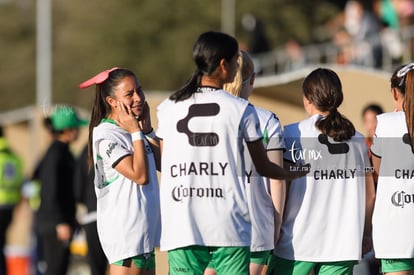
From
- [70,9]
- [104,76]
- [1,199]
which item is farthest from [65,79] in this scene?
[104,76]

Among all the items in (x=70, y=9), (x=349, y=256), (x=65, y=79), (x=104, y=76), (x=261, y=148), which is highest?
(x=70, y=9)

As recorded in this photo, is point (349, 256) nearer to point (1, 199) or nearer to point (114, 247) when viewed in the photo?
point (114, 247)

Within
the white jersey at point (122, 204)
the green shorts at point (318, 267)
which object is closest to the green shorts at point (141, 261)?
the white jersey at point (122, 204)

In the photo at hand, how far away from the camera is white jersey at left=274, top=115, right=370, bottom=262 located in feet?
23.2

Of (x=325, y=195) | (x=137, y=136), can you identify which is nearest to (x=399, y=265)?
(x=325, y=195)

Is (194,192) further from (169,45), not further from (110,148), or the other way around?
(169,45)

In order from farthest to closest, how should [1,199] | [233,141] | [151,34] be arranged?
[151,34] < [1,199] < [233,141]

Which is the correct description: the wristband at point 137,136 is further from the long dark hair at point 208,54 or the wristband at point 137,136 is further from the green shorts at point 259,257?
the green shorts at point 259,257

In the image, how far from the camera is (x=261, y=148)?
6.29 meters

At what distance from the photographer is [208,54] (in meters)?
6.25

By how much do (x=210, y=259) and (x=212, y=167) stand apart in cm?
53

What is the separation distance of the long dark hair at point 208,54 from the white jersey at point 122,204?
2.79 feet

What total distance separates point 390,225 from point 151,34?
143 ft

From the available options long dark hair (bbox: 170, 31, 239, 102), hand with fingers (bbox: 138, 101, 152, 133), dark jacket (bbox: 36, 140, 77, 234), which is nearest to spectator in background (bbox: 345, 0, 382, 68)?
dark jacket (bbox: 36, 140, 77, 234)
